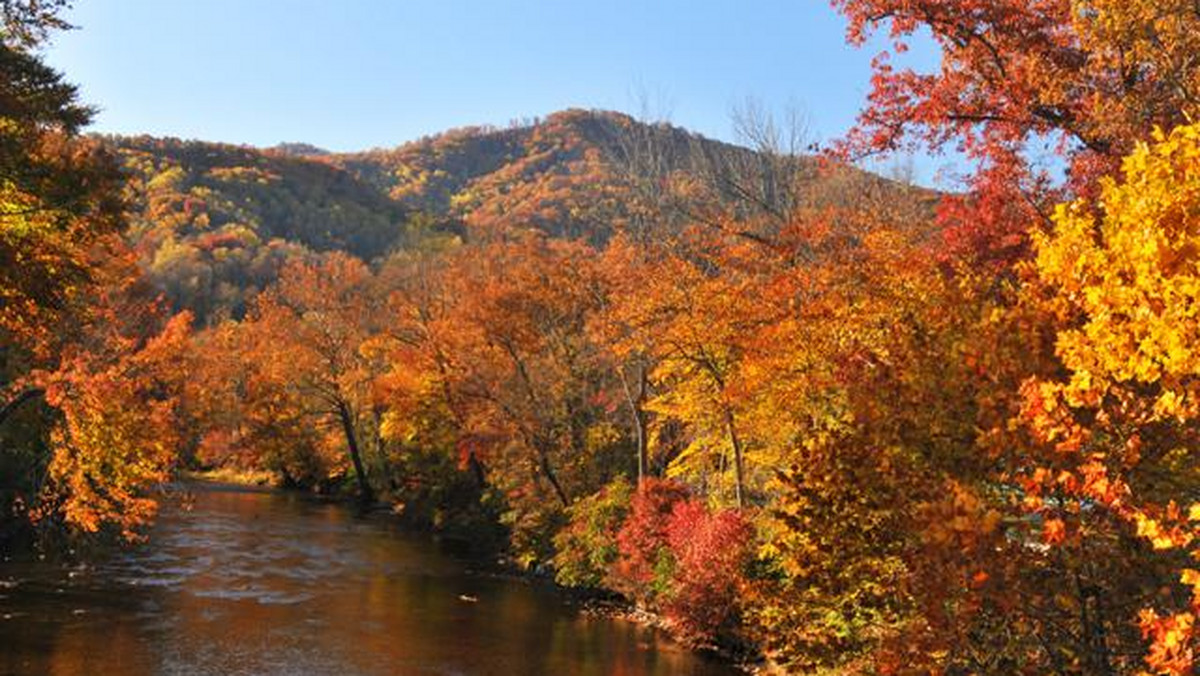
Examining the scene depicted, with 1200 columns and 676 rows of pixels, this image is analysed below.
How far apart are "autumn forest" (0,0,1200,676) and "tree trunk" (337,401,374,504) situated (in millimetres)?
252

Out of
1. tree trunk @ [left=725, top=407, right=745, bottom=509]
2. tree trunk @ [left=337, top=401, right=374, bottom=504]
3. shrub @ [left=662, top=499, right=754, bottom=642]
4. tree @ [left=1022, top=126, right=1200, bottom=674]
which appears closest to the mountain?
tree trunk @ [left=725, top=407, right=745, bottom=509]

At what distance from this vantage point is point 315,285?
189ft

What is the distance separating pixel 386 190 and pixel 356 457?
14019 centimetres

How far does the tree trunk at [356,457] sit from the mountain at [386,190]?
616 inches

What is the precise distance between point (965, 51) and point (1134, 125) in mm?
3444

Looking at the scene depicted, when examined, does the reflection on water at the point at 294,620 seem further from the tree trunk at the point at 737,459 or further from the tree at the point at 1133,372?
the tree at the point at 1133,372

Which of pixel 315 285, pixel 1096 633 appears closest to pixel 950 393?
pixel 1096 633

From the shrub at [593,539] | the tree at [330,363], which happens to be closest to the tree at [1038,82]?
the shrub at [593,539]

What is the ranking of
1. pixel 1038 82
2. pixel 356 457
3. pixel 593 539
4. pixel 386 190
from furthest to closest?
1. pixel 386 190
2. pixel 356 457
3. pixel 593 539
4. pixel 1038 82

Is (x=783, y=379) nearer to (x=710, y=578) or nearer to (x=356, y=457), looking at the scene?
(x=710, y=578)

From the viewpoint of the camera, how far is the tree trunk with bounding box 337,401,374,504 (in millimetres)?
51156

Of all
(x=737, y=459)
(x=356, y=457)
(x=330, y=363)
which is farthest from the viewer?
(x=330, y=363)

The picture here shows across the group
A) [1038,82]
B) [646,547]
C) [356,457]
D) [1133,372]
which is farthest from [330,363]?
[1133,372]

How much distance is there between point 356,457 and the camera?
51.8 m
